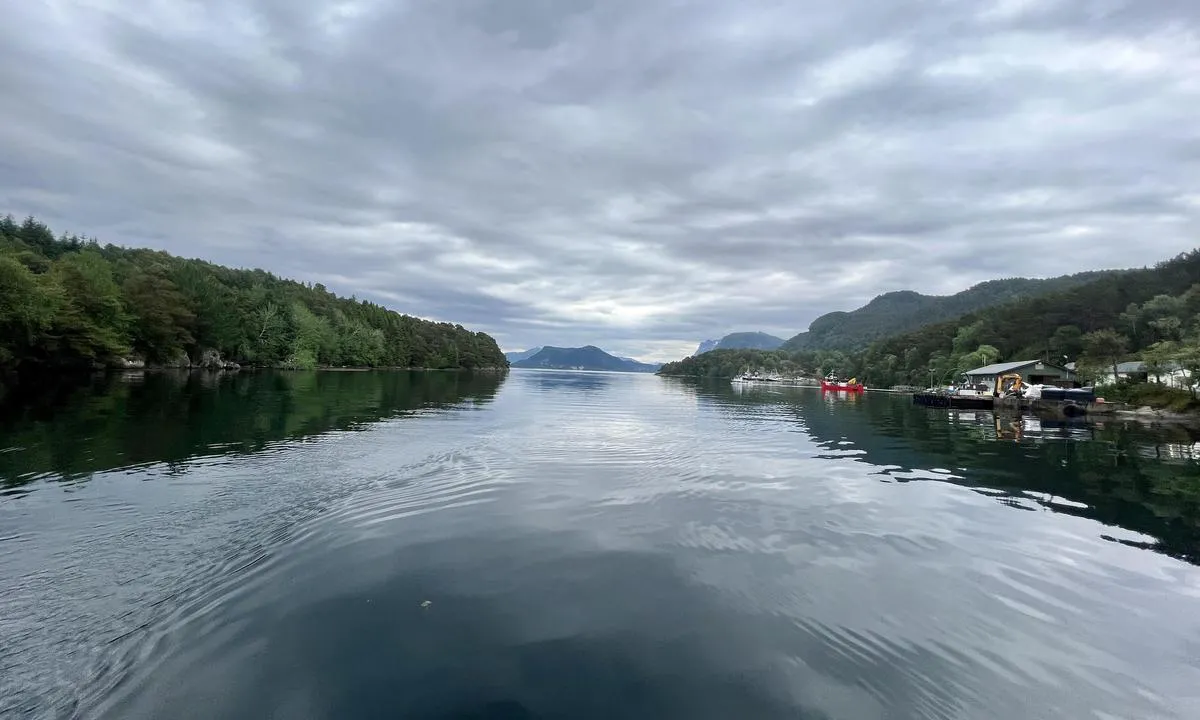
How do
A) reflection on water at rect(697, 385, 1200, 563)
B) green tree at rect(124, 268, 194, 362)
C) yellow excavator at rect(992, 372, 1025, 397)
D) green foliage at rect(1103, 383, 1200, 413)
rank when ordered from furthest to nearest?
green tree at rect(124, 268, 194, 362)
yellow excavator at rect(992, 372, 1025, 397)
green foliage at rect(1103, 383, 1200, 413)
reflection on water at rect(697, 385, 1200, 563)

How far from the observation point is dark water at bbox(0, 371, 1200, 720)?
5.54m

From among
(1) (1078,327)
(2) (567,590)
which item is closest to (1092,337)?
(1) (1078,327)

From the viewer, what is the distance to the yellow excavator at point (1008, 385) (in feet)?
218

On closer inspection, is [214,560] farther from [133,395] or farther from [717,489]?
[133,395]

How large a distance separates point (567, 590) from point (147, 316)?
293 ft

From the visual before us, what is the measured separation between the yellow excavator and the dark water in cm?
5701

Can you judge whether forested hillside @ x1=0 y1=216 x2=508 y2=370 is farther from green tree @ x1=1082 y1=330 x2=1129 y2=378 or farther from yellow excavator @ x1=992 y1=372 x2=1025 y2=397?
green tree @ x1=1082 y1=330 x2=1129 y2=378

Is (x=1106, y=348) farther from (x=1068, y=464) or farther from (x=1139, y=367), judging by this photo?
(x=1068, y=464)

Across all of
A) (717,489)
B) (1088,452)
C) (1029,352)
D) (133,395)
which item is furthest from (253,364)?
(1029,352)

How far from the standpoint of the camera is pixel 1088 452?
26.9 meters

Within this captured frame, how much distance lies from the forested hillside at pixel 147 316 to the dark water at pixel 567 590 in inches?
2027

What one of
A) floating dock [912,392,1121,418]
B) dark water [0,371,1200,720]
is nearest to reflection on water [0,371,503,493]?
dark water [0,371,1200,720]

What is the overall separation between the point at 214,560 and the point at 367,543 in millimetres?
2232

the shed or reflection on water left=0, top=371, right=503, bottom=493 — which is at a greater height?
the shed
